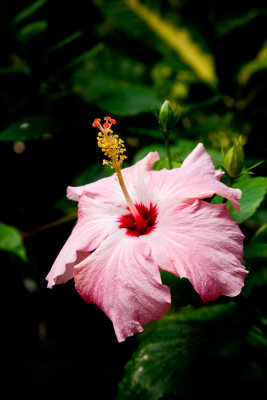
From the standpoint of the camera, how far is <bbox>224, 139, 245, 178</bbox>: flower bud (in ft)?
2.96

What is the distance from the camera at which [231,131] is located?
1896mm

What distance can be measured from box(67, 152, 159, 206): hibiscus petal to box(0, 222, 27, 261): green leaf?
321mm

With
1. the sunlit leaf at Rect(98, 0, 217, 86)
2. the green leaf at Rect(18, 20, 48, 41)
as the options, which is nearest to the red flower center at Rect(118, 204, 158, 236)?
the green leaf at Rect(18, 20, 48, 41)

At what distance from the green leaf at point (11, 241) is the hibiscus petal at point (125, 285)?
1.63ft

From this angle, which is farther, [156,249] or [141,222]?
[141,222]

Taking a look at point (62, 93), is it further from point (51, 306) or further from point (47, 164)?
point (51, 306)

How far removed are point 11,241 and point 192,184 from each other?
27.1 inches

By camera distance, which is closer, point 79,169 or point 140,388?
point 140,388

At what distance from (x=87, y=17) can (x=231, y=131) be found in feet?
3.62

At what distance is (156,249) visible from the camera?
753 millimetres

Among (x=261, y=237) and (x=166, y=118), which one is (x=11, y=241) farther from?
(x=261, y=237)

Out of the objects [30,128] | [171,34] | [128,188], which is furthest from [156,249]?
[171,34]

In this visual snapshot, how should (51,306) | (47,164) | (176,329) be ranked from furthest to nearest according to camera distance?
(51,306) < (47,164) < (176,329)

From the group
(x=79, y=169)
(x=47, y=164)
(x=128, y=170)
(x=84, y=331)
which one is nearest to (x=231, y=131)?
(x=79, y=169)
